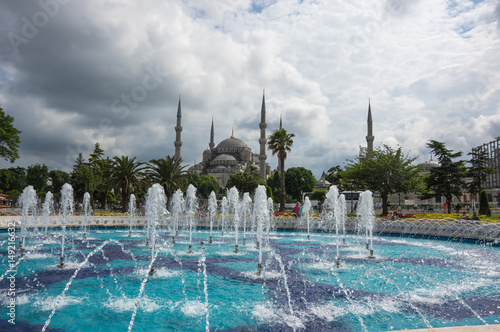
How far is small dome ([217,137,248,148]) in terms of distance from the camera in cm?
9994

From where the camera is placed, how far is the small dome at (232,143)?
9994 cm

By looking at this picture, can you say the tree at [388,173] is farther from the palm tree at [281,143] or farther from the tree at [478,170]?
the tree at [478,170]

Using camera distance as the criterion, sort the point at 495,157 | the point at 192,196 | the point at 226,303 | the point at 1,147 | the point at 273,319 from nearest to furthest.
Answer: the point at 273,319 < the point at 226,303 < the point at 192,196 < the point at 1,147 < the point at 495,157

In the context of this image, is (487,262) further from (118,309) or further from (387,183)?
(387,183)

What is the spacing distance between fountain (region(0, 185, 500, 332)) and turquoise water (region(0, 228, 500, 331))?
22 millimetres

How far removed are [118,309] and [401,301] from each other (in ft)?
15.9

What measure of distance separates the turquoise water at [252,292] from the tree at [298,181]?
51.7 meters

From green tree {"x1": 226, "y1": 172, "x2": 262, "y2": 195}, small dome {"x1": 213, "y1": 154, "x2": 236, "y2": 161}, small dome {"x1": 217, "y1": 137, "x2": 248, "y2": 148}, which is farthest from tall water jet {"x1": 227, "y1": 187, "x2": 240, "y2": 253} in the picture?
small dome {"x1": 217, "y1": 137, "x2": 248, "y2": 148}

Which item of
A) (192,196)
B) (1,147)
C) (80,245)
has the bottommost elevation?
(80,245)

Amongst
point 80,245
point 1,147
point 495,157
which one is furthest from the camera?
point 495,157

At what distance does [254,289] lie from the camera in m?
6.78

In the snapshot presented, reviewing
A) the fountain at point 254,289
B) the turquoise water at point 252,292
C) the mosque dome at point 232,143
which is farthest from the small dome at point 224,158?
the turquoise water at point 252,292

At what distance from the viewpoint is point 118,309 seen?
5477mm

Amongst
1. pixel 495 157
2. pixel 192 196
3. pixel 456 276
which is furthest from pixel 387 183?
pixel 495 157
